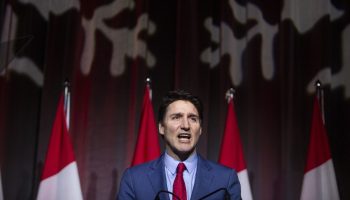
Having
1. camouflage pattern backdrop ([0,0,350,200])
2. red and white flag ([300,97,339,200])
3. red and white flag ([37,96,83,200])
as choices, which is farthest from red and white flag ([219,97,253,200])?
red and white flag ([37,96,83,200])

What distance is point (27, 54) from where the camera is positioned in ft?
10.9

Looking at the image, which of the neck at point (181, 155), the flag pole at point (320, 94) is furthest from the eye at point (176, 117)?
the flag pole at point (320, 94)

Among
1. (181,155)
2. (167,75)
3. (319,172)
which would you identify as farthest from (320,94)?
(181,155)

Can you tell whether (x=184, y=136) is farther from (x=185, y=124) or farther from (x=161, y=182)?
(x=161, y=182)

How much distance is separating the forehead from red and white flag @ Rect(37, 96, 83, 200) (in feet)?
3.40

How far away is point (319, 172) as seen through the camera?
2971 mm

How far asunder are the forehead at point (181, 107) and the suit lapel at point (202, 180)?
23 centimetres

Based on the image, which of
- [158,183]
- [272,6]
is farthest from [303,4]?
[158,183]

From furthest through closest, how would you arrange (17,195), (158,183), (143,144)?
(17,195) → (143,144) → (158,183)

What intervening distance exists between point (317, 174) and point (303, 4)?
1328 millimetres

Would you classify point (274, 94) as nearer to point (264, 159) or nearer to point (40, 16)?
point (264, 159)

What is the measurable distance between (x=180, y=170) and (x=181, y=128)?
0.19 m

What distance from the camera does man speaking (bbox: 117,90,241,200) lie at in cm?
187

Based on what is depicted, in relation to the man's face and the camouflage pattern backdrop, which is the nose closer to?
the man's face
